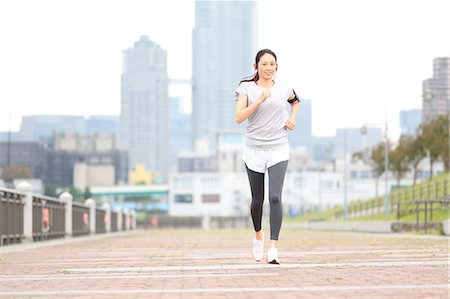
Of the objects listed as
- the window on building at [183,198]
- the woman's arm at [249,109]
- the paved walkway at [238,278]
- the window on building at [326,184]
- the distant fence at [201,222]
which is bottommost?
the distant fence at [201,222]

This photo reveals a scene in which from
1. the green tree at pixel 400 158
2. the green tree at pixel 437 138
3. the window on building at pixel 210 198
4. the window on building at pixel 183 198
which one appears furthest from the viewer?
the window on building at pixel 183 198

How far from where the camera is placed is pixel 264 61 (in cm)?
1175

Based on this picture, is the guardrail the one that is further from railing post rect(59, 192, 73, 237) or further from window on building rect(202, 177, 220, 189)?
window on building rect(202, 177, 220, 189)

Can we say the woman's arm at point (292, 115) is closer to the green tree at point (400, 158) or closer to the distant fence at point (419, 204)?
the distant fence at point (419, 204)

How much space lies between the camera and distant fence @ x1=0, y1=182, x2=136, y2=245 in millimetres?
22500

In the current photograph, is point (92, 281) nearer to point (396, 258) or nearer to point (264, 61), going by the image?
point (264, 61)

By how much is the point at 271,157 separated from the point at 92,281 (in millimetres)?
2668

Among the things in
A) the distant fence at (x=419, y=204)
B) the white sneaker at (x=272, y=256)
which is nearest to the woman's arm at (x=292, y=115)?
the white sneaker at (x=272, y=256)

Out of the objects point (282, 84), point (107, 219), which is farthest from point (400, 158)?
point (282, 84)

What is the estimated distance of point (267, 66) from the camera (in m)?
11.8

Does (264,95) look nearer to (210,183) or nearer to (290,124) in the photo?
(290,124)

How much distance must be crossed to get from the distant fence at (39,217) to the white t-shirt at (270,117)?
1019cm

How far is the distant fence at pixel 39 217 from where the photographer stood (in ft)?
73.8

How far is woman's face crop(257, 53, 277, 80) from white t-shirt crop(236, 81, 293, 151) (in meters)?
0.14
